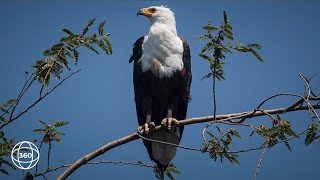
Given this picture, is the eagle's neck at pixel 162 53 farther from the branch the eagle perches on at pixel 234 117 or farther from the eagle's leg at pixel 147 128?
the branch the eagle perches on at pixel 234 117

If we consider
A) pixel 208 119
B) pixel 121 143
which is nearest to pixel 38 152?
pixel 121 143

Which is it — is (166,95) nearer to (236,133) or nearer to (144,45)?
(144,45)

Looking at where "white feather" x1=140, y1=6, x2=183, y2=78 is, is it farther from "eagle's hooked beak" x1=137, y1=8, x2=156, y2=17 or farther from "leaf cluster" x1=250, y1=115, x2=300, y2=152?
"leaf cluster" x1=250, y1=115, x2=300, y2=152

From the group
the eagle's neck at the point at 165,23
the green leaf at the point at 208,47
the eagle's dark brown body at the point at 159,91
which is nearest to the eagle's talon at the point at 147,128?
the eagle's dark brown body at the point at 159,91

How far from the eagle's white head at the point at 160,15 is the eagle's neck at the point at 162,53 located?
0.23 metres

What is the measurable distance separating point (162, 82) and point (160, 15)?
1.19 meters

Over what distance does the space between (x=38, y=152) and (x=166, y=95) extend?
236 centimetres

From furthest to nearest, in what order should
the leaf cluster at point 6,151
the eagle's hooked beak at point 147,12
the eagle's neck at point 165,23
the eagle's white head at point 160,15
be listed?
the eagle's hooked beak at point 147,12, the eagle's white head at point 160,15, the eagle's neck at point 165,23, the leaf cluster at point 6,151

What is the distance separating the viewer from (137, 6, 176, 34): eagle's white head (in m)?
7.07

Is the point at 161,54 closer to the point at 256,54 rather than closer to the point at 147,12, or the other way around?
the point at 147,12

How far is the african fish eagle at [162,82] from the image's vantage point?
6.52m

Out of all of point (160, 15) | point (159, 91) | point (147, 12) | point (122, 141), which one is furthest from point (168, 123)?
point (147, 12)

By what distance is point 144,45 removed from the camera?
673 cm

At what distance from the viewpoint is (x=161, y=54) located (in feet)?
21.5
